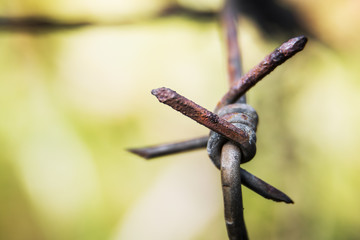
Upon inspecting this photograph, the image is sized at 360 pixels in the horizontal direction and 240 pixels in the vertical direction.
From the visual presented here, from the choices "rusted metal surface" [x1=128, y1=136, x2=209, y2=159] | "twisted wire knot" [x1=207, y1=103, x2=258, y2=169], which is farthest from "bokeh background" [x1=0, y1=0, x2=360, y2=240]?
"twisted wire knot" [x1=207, y1=103, x2=258, y2=169]

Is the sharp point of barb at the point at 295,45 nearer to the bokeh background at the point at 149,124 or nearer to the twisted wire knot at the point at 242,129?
the twisted wire knot at the point at 242,129

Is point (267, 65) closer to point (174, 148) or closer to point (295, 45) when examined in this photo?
point (295, 45)

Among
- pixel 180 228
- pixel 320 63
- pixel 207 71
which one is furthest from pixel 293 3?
pixel 180 228

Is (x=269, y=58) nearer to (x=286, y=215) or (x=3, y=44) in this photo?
(x=286, y=215)

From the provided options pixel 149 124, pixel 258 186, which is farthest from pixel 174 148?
pixel 149 124

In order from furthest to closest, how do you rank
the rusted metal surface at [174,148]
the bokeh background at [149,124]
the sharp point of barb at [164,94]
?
the bokeh background at [149,124]
the rusted metal surface at [174,148]
the sharp point of barb at [164,94]

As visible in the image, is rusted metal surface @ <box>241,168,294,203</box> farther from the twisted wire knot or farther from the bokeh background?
the bokeh background

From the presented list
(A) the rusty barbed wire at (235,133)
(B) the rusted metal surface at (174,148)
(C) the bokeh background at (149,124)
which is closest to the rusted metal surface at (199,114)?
(A) the rusty barbed wire at (235,133)
